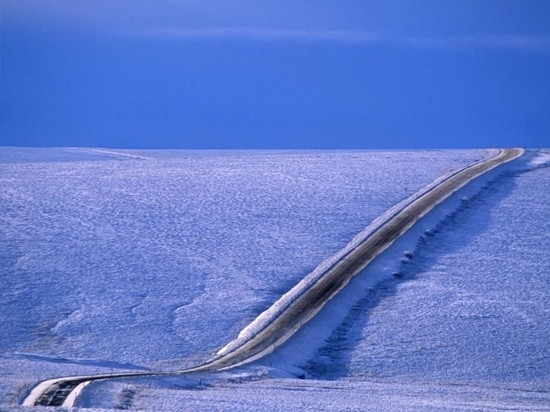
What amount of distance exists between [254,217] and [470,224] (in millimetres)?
7006

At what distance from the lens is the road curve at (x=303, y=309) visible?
39.4 feet

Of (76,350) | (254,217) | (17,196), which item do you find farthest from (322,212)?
(76,350)

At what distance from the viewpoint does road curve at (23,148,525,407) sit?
12.0 m

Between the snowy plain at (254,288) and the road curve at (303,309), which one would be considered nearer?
the road curve at (303,309)

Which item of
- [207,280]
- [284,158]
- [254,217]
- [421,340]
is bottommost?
[421,340]

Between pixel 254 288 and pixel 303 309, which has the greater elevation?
pixel 254 288

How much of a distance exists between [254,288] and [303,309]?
2570mm

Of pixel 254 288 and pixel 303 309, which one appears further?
pixel 254 288

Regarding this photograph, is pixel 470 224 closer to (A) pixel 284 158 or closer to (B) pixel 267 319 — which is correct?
(B) pixel 267 319

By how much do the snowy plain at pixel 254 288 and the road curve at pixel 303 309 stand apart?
1.22 ft

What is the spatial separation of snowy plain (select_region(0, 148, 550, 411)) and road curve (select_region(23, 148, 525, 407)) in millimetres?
371

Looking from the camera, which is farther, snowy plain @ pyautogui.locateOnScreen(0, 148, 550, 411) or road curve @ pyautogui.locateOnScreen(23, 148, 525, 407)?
snowy plain @ pyautogui.locateOnScreen(0, 148, 550, 411)

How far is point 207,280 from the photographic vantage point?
2331 cm

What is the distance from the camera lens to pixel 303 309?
20.1 meters
